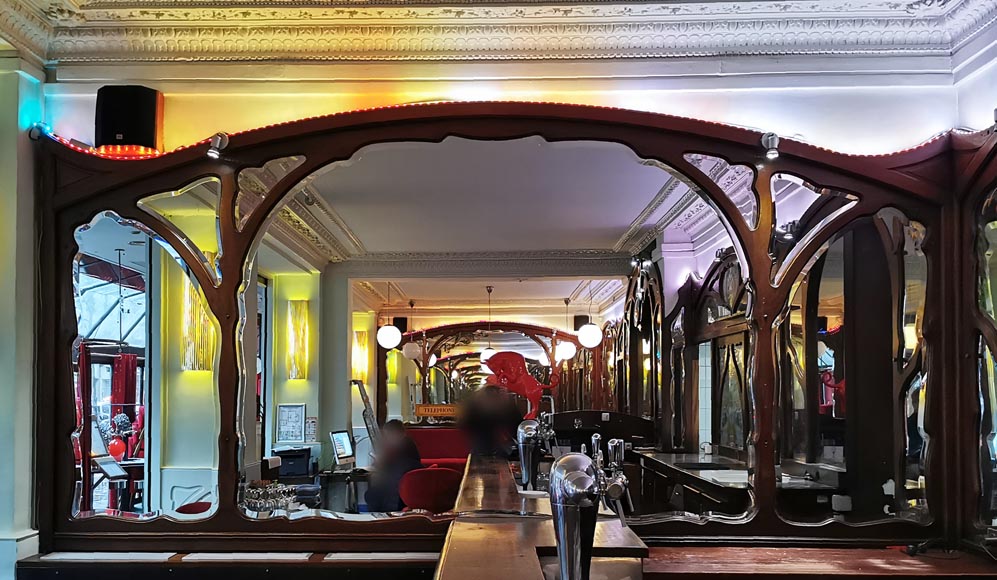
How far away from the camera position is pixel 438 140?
131 inches

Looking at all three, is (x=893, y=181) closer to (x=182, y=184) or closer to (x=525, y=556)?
(x=525, y=556)

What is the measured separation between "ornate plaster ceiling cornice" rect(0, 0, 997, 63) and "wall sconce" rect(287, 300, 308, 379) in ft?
17.6

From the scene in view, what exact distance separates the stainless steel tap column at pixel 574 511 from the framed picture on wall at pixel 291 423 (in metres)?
6.84

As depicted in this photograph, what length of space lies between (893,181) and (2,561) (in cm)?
367

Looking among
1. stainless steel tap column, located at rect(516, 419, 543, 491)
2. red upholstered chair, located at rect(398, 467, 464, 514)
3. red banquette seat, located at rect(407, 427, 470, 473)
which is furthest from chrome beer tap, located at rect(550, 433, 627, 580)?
red banquette seat, located at rect(407, 427, 470, 473)

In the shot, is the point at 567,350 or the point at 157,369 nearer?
the point at 157,369

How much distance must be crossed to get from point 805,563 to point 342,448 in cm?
530

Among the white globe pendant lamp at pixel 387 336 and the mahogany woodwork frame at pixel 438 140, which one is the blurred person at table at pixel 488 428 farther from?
the white globe pendant lamp at pixel 387 336

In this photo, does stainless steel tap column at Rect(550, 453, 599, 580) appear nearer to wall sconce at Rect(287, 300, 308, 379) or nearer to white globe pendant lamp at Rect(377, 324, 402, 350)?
wall sconce at Rect(287, 300, 308, 379)

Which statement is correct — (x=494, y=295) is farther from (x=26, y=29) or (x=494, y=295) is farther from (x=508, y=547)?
(x=508, y=547)

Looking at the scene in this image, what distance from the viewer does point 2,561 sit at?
3166mm

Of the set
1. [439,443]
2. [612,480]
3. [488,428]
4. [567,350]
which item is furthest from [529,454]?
[567,350]

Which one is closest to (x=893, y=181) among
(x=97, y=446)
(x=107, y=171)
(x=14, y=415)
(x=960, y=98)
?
(x=960, y=98)

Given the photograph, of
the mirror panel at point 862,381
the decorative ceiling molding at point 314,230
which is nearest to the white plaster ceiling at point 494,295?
the decorative ceiling molding at point 314,230
